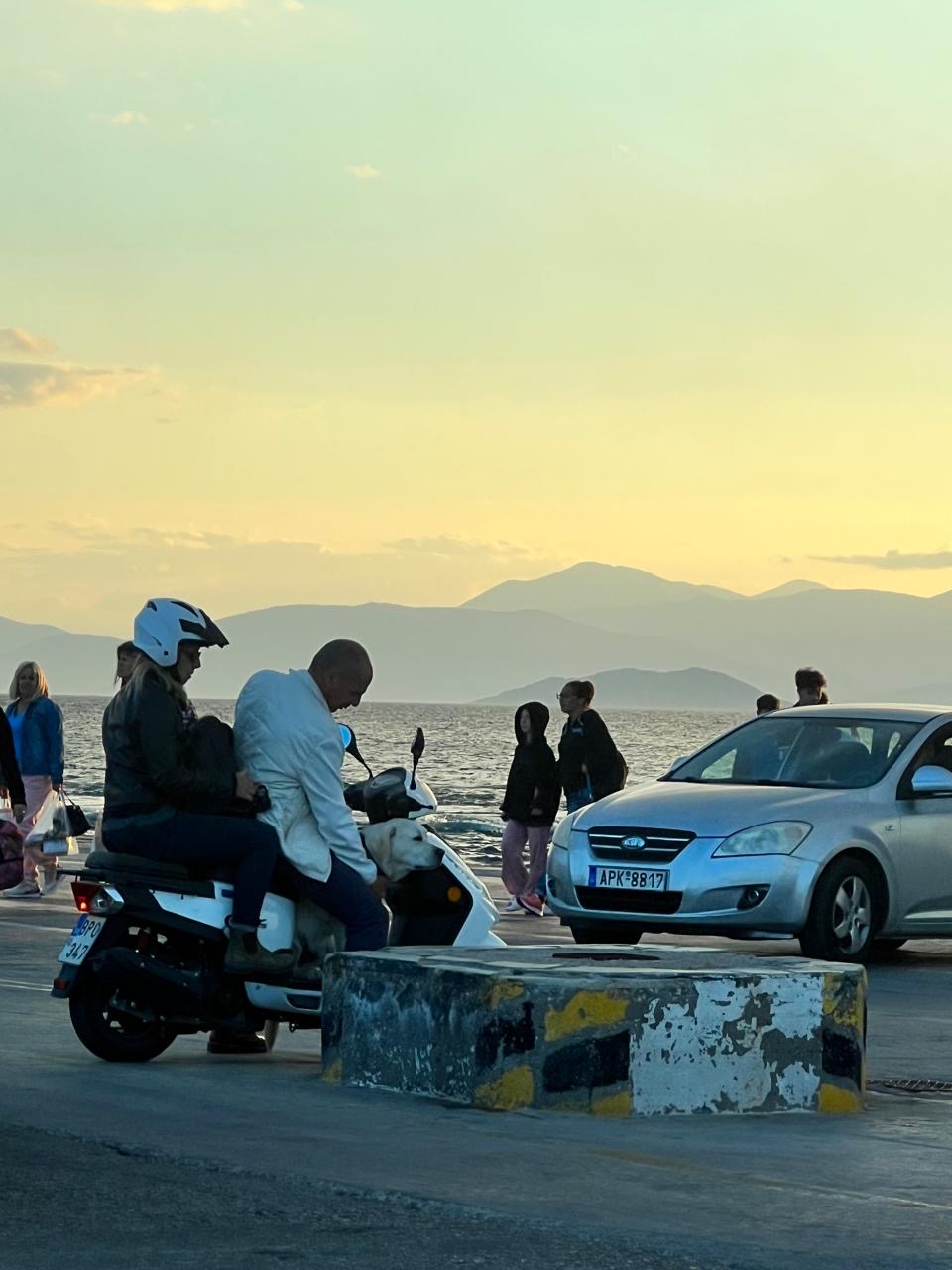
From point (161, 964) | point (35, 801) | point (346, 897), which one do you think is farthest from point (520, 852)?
point (161, 964)

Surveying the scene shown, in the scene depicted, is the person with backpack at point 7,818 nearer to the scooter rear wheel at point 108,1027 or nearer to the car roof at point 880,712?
the scooter rear wheel at point 108,1027

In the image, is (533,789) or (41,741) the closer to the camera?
(41,741)

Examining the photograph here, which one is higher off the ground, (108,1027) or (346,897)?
(346,897)

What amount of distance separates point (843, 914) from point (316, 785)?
5898mm

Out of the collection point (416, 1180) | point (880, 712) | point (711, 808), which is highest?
point (880, 712)

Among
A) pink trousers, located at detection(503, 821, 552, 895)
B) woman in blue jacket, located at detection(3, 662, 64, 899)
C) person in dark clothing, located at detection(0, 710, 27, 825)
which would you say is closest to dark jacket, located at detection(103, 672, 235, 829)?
person in dark clothing, located at detection(0, 710, 27, 825)

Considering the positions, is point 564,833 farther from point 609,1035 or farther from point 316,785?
point 609,1035

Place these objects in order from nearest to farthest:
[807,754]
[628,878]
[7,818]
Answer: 1. [7,818]
2. [628,878]
3. [807,754]

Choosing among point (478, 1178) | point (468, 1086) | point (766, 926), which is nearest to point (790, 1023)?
point (468, 1086)

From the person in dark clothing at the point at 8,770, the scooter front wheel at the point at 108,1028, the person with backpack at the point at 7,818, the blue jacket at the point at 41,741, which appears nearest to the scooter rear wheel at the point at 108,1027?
the scooter front wheel at the point at 108,1028

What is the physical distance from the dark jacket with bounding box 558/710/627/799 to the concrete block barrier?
1115 cm

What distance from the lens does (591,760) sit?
20.1m

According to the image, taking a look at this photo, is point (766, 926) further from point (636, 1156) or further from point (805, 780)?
point (636, 1156)

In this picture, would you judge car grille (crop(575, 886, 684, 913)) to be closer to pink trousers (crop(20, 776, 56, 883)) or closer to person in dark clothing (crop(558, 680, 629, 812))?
person in dark clothing (crop(558, 680, 629, 812))
